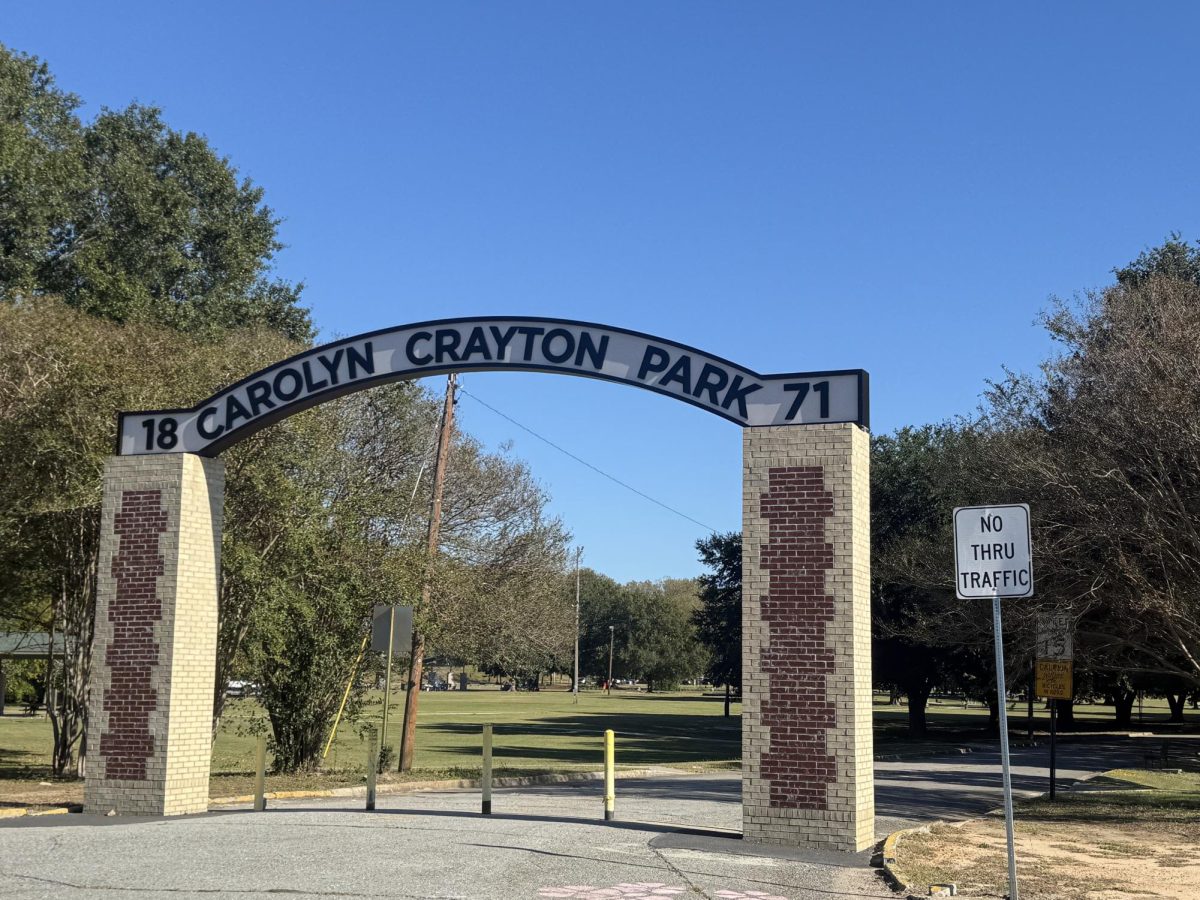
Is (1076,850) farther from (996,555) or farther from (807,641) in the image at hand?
Result: (996,555)

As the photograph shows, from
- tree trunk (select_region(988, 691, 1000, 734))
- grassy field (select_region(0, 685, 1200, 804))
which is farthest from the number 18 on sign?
tree trunk (select_region(988, 691, 1000, 734))

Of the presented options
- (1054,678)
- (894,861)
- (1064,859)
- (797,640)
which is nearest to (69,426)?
(797,640)

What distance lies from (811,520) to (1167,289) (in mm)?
12327

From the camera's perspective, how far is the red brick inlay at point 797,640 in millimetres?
12578

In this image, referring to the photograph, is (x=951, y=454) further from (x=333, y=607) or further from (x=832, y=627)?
(x=832, y=627)

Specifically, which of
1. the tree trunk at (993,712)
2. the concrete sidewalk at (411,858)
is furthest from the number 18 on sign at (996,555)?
the tree trunk at (993,712)

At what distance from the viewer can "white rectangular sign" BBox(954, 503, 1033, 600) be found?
30.4 ft

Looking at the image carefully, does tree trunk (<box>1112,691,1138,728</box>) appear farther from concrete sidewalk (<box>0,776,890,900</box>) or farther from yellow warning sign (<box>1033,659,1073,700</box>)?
concrete sidewalk (<box>0,776,890,900</box>)

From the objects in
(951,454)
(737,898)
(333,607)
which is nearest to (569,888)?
(737,898)

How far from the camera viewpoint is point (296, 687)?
22484mm

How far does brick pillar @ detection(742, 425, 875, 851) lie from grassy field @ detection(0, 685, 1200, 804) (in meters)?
9.27

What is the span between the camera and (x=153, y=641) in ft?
49.3

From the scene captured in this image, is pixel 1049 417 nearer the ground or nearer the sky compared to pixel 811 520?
nearer the sky

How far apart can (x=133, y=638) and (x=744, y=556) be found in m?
7.55
